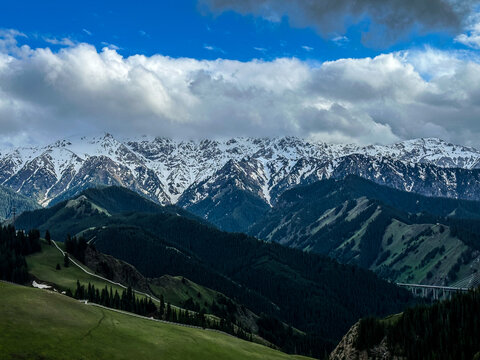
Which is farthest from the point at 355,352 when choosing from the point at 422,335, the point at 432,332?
the point at 432,332

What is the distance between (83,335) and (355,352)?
9143cm

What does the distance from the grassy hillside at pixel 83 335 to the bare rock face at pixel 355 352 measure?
32572mm

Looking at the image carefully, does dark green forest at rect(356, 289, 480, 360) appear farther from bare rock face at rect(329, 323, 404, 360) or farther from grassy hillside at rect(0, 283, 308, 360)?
grassy hillside at rect(0, 283, 308, 360)

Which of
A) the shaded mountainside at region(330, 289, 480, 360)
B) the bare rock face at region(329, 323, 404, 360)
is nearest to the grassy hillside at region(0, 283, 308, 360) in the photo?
the bare rock face at region(329, 323, 404, 360)

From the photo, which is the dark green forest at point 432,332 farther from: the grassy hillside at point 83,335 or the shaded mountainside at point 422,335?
the grassy hillside at point 83,335

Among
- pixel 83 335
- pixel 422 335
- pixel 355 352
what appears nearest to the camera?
pixel 83 335

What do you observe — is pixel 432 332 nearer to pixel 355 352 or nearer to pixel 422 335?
pixel 422 335

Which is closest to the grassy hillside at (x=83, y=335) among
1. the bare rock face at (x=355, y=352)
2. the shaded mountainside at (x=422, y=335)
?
the bare rock face at (x=355, y=352)

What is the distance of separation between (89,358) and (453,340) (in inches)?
4394

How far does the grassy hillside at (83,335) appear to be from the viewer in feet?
372

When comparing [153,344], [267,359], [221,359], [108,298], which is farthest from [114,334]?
[108,298]

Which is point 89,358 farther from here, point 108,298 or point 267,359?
point 108,298

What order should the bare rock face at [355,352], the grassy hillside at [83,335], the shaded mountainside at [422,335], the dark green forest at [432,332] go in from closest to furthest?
the grassy hillside at [83,335], the dark green forest at [432,332], the shaded mountainside at [422,335], the bare rock face at [355,352]

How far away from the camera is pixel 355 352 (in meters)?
180
